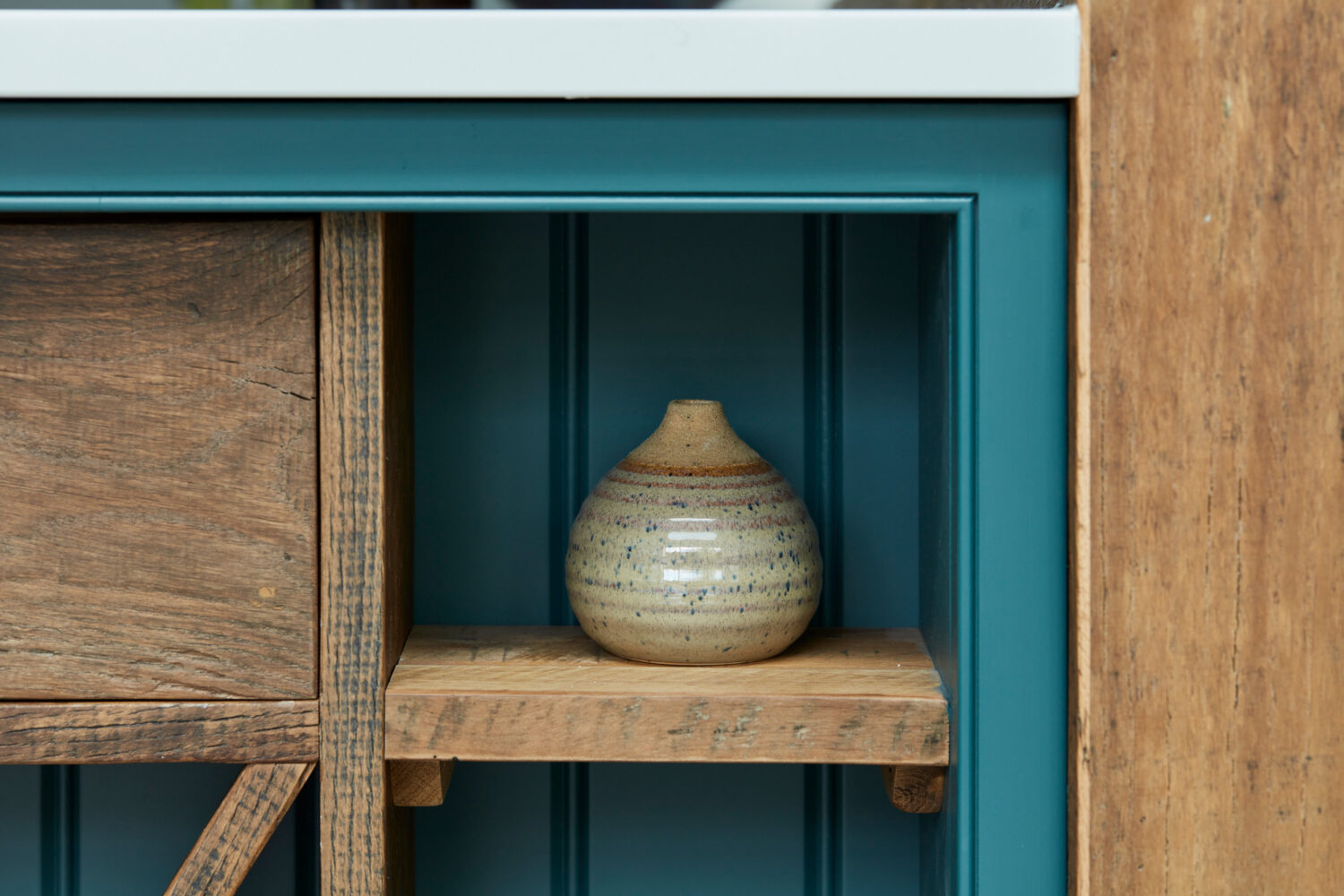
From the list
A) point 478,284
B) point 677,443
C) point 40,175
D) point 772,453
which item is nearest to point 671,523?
point 677,443

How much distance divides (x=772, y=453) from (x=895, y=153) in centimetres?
32

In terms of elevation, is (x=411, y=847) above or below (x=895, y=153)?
below

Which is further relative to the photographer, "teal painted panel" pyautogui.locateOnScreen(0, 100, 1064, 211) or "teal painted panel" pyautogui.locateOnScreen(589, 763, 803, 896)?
"teal painted panel" pyautogui.locateOnScreen(589, 763, 803, 896)

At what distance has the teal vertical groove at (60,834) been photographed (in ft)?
2.78

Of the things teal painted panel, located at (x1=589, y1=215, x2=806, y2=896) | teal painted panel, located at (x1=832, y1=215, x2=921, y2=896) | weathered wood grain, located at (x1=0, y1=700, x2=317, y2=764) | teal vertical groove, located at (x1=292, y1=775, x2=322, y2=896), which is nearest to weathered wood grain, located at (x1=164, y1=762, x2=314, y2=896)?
weathered wood grain, located at (x1=0, y1=700, x2=317, y2=764)

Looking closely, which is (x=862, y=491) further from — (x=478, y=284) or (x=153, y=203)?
(x=153, y=203)

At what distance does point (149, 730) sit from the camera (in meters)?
0.61

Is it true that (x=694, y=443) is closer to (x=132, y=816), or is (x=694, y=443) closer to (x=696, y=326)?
(x=696, y=326)

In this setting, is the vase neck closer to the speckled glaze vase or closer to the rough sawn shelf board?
the speckled glaze vase

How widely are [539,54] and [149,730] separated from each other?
45 centimetres

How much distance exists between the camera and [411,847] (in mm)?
809

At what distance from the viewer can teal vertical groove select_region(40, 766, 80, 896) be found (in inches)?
33.4

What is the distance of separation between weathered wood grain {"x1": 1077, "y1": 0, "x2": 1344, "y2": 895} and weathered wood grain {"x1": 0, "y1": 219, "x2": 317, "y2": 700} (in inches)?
18.0

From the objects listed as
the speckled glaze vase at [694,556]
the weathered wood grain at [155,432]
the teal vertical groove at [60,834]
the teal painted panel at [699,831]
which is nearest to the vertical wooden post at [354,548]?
the weathered wood grain at [155,432]
